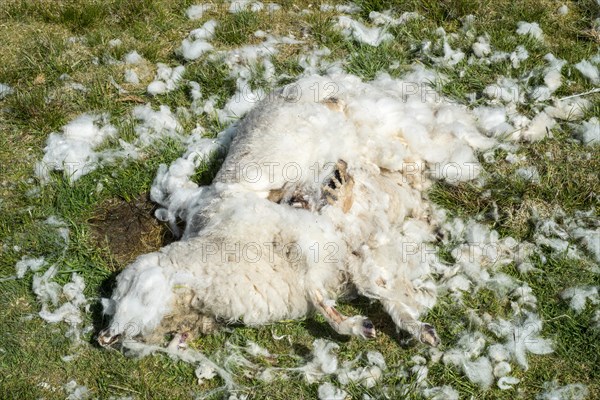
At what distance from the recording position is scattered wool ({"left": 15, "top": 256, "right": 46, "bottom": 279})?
369 centimetres

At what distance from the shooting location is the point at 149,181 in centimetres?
411

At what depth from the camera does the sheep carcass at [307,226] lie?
10.1 ft

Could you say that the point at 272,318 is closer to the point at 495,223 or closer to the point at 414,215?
the point at 414,215

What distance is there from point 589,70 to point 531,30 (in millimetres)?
489

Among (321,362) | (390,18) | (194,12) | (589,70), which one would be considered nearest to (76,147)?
(194,12)

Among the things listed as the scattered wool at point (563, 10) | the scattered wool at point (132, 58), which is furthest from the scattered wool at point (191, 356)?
the scattered wool at point (563, 10)

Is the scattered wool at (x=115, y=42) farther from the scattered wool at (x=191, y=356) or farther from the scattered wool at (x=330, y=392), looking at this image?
the scattered wool at (x=330, y=392)

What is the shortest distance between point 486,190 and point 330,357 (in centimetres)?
138

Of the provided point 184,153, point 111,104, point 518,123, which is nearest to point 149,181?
point 184,153

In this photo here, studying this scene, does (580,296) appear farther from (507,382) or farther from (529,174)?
(529,174)

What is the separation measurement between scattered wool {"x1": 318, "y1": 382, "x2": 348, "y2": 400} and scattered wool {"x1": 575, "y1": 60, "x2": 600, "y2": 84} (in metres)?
2.73

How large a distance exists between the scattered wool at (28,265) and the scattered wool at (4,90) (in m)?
1.41

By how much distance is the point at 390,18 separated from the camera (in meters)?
5.08

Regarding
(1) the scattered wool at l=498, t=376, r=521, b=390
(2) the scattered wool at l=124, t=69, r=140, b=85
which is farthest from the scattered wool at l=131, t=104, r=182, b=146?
(1) the scattered wool at l=498, t=376, r=521, b=390
